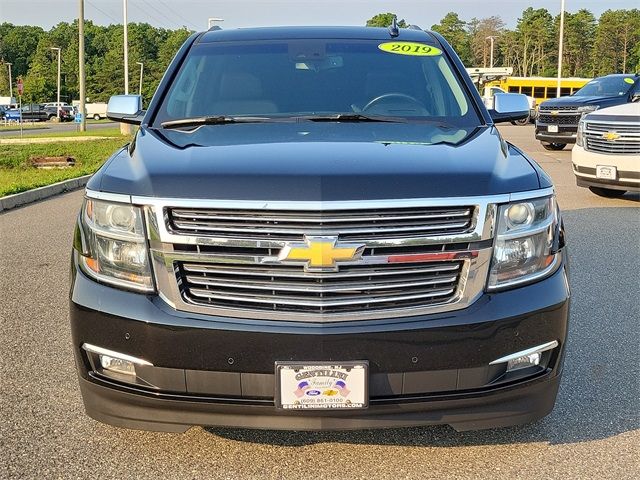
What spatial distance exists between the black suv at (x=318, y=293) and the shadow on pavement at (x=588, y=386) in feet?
1.53

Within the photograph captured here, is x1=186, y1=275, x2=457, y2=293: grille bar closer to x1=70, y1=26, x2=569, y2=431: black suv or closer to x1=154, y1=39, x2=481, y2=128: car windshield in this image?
x1=70, y1=26, x2=569, y2=431: black suv

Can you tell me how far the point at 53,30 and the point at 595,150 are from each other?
144673mm

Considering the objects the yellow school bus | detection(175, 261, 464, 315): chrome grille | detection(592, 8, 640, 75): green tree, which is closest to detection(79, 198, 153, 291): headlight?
detection(175, 261, 464, 315): chrome grille

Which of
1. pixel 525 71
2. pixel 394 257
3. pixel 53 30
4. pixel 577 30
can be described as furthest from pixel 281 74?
pixel 53 30

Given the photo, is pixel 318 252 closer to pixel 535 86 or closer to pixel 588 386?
pixel 588 386

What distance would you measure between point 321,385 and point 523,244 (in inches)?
35.8

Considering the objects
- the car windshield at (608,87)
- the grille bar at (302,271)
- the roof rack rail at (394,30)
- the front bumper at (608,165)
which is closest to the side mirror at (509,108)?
the roof rack rail at (394,30)

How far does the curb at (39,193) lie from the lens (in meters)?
10.8

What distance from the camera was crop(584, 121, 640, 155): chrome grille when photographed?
10.1 metres

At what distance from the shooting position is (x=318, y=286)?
106 inches

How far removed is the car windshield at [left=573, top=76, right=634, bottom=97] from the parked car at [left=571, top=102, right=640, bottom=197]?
31.4 ft

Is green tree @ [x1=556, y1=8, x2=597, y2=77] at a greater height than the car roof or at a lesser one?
greater

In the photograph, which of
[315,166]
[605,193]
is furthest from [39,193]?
[315,166]

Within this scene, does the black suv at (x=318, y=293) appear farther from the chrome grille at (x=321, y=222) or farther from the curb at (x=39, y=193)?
the curb at (x=39, y=193)
